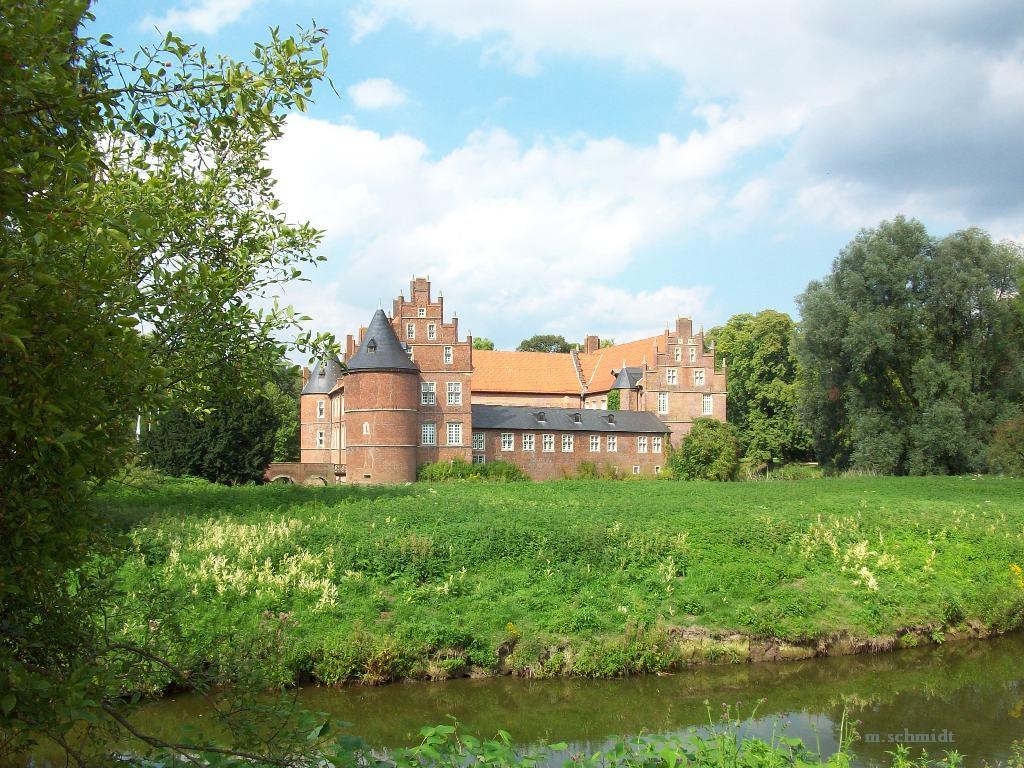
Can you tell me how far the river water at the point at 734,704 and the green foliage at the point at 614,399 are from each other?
130ft

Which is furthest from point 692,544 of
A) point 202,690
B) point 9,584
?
point 9,584

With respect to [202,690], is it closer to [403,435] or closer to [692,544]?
[692,544]

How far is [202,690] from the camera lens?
160 inches

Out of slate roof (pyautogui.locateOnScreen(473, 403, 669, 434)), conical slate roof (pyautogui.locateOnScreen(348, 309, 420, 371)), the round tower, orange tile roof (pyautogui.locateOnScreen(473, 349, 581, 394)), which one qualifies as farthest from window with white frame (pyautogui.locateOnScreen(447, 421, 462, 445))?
orange tile roof (pyautogui.locateOnScreen(473, 349, 581, 394))

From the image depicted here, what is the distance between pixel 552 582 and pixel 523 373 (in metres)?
44.9

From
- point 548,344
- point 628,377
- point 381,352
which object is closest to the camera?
point 381,352

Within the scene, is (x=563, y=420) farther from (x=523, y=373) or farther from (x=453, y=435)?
(x=523, y=373)

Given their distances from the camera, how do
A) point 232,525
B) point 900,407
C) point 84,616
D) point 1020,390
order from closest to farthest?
point 84,616 < point 232,525 < point 1020,390 < point 900,407

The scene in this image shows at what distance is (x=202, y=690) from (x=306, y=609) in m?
8.02

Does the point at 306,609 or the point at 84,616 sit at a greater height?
the point at 84,616

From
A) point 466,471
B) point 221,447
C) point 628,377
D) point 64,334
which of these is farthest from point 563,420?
point 64,334

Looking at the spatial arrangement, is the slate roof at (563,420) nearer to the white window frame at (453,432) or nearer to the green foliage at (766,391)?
the white window frame at (453,432)

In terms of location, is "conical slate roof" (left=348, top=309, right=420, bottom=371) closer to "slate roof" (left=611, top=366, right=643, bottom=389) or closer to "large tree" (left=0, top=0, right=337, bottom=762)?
"slate roof" (left=611, top=366, right=643, bottom=389)

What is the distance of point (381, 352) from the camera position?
40125mm
